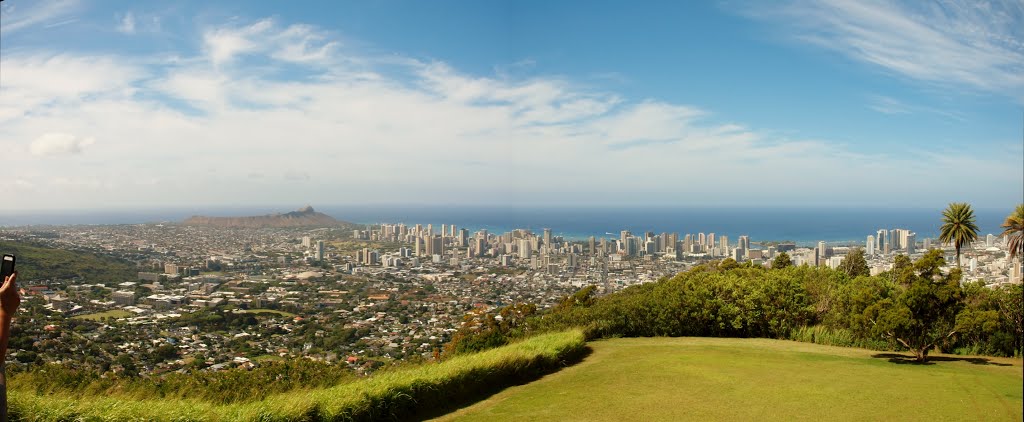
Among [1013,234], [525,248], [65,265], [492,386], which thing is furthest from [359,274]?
[1013,234]

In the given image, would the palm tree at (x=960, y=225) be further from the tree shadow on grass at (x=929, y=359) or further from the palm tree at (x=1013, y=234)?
the palm tree at (x=1013, y=234)

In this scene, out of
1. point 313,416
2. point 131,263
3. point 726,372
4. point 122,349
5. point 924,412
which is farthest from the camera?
point 131,263

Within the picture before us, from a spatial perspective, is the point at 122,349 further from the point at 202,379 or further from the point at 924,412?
the point at 924,412

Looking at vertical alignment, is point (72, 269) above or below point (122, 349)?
above

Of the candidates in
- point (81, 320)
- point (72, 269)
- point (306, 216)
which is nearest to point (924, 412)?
point (81, 320)

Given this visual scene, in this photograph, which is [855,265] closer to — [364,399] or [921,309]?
[921,309]

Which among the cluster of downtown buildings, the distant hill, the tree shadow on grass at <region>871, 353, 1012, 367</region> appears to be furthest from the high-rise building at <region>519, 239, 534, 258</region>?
the distant hill

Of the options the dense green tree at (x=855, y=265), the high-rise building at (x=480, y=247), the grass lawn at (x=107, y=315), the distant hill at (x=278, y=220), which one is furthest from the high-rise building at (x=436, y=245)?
the dense green tree at (x=855, y=265)

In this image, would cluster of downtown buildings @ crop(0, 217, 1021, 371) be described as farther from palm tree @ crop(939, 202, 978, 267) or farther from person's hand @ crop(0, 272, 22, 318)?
person's hand @ crop(0, 272, 22, 318)
